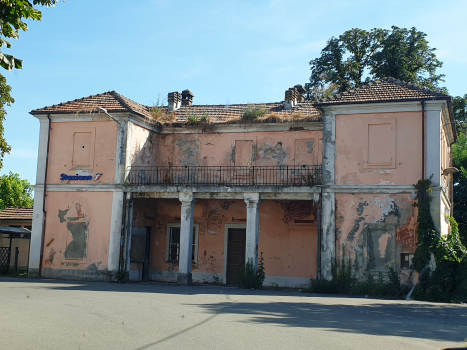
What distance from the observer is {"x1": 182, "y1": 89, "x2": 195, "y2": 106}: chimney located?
28.3 m

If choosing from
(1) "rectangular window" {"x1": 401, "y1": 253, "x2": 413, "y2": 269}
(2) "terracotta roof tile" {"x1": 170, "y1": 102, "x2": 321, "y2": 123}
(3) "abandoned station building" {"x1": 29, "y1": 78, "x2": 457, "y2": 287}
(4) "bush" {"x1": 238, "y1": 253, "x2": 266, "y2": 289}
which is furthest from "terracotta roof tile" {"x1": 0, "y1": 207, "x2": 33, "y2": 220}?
(1) "rectangular window" {"x1": 401, "y1": 253, "x2": 413, "y2": 269}

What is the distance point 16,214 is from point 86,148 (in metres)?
11.0

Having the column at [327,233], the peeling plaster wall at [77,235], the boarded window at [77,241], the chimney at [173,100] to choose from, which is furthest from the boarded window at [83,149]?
the column at [327,233]

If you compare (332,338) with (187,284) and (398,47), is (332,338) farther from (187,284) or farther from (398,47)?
(398,47)

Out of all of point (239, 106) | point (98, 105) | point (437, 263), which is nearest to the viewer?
point (437, 263)

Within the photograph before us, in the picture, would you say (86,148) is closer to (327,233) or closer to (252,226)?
(252,226)

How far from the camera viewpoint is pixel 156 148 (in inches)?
971

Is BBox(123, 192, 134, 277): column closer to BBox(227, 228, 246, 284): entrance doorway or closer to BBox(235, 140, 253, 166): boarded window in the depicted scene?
BBox(227, 228, 246, 284): entrance doorway

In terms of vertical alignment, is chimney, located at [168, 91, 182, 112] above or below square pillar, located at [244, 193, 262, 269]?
above

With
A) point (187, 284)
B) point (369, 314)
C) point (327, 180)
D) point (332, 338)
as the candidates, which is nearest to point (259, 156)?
point (327, 180)

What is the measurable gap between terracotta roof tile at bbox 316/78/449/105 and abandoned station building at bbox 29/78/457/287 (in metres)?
0.07

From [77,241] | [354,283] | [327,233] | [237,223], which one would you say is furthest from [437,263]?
[77,241]

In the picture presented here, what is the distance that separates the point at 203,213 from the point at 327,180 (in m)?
6.53

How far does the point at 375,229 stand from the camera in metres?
19.3
